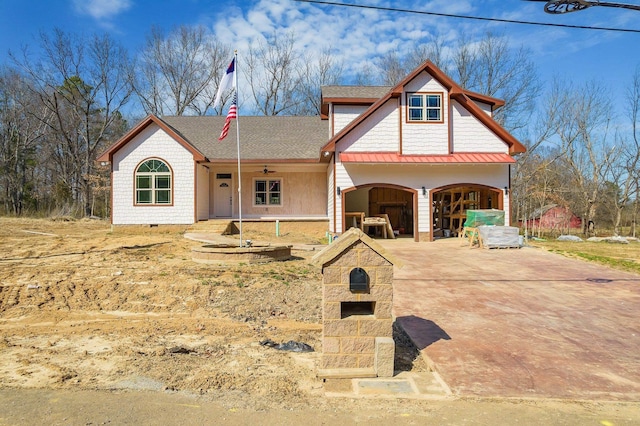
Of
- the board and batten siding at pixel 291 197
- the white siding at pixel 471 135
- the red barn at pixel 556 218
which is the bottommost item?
the red barn at pixel 556 218

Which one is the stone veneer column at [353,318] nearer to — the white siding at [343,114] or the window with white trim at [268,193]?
the white siding at [343,114]

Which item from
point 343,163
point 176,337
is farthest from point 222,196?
point 176,337

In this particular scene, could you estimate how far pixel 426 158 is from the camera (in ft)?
52.9

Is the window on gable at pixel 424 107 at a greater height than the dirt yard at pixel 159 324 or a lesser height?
greater

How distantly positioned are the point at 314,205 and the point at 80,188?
21.9 m

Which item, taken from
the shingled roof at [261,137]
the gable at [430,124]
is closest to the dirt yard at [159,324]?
the gable at [430,124]

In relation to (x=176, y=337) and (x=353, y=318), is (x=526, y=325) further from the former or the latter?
(x=176, y=337)

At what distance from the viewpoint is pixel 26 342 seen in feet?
17.2

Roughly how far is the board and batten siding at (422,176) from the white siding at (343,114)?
269cm

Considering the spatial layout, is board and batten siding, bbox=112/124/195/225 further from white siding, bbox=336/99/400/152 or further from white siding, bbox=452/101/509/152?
white siding, bbox=452/101/509/152

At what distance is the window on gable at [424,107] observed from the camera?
1650cm

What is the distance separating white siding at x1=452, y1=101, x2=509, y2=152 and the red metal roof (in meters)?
0.33

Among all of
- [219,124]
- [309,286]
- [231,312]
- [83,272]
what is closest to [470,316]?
[309,286]

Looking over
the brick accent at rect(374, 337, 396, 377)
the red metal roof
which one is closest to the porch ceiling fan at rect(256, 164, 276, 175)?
the red metal roof
